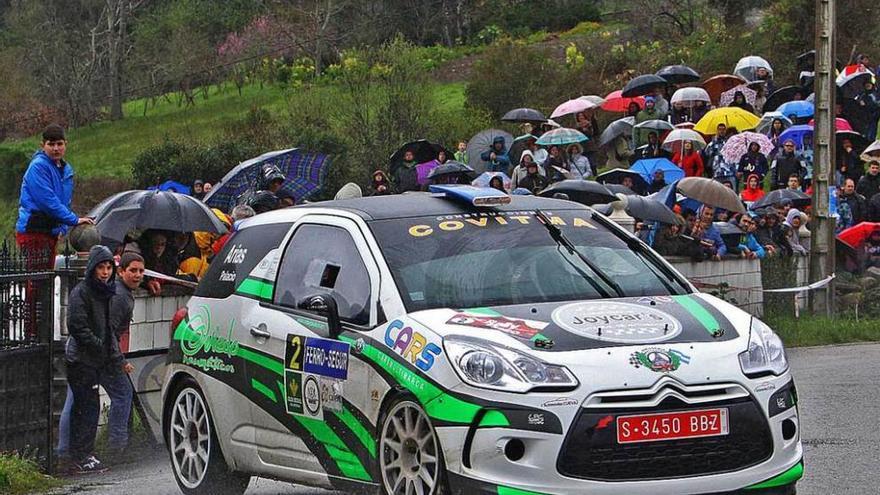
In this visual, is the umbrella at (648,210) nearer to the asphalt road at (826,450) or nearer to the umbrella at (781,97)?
the asphalt road at (826,450)

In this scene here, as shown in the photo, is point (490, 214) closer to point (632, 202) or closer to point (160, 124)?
point (632, 202)

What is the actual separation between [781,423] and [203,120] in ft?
181

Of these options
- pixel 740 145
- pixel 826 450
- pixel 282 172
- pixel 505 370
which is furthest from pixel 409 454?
pixel 740 145

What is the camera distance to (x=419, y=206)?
335 inches

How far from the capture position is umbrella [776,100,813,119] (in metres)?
27.7

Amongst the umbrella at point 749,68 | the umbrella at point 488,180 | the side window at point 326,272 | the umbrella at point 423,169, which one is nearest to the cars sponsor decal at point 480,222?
the side window at point 326,272

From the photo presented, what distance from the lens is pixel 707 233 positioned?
63.5ft

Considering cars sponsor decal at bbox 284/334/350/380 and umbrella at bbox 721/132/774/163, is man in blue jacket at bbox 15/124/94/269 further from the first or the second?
umbrella at bbox 721/132/774/163

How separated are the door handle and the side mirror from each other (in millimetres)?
609

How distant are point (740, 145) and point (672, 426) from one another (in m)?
18.6

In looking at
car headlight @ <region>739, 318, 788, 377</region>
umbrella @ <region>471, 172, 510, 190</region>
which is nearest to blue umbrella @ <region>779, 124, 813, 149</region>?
umbrella @ <region>471, 172, 510, 190</region>

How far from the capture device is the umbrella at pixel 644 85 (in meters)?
29.8

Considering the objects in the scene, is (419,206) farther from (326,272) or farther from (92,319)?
(92,319)

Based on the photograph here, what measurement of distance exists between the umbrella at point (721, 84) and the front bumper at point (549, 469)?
2656cm
